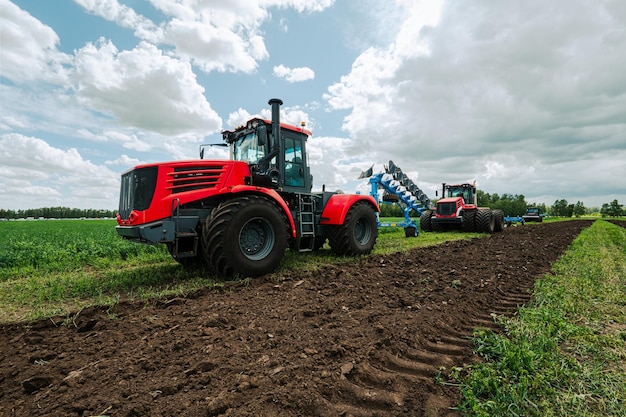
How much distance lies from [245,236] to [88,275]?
3496mm

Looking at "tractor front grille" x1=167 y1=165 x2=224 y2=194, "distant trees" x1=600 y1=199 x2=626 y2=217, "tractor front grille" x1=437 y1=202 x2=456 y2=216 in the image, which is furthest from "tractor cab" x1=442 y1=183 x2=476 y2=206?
"distant trees" x1=600 y1=199 x2=626 y2=217

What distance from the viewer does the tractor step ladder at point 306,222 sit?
759cm

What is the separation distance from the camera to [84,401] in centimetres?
235

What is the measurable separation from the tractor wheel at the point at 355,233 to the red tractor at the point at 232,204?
2.65 ft

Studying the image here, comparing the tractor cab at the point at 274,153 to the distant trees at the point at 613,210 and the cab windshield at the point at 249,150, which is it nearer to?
the cab windshield at the point at 249,150

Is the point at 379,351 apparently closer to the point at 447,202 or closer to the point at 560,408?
the point at 560,408

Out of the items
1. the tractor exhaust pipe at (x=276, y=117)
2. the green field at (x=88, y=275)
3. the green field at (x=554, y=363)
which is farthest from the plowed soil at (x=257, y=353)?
the tractor exhaust pipe at (x=276, y=117)

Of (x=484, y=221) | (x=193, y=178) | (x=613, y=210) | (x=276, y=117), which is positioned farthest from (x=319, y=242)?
(x=613, y=210)

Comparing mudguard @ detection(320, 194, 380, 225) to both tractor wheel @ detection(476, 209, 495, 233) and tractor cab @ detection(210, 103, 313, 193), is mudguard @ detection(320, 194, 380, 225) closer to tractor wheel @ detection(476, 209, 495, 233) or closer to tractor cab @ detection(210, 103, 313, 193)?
tractor cab @ detection(210, 103, 313, 193)

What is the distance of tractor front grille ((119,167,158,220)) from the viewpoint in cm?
575

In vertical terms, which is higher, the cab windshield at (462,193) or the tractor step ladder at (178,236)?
the cab windshield at (462,193)

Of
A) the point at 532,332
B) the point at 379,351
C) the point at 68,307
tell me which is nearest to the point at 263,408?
the point at 379,351

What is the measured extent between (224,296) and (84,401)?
8.56 feet

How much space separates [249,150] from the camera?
745cm
